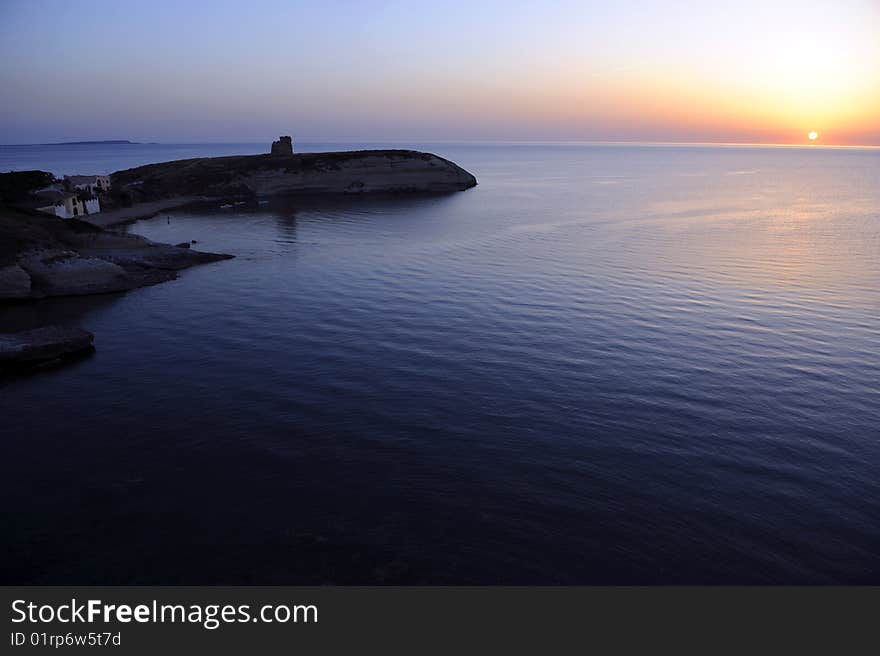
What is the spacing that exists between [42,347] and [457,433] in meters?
28.0

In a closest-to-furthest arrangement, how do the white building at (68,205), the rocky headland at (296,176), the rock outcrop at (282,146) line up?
the white building at (68,205) < the rocky headland at (296,176) < the rock outcrop at (282,146)

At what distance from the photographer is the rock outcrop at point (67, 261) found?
5041cm

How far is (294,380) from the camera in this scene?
30469 millimetres

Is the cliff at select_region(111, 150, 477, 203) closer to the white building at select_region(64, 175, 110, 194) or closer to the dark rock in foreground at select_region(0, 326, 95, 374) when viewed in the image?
the white building at select_region(64, 175, 110, 194)

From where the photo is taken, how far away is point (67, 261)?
5350 centimetres

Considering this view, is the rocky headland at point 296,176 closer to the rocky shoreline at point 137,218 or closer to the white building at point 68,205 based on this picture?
the rocky shoreline at point 137,218

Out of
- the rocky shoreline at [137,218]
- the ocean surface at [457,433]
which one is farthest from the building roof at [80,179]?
the ocean surface at [457,433]

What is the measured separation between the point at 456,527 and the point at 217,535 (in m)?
8.08

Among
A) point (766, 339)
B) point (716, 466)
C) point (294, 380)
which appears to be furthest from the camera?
point (766, 339)

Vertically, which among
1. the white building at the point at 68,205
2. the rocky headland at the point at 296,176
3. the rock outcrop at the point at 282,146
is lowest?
the white building at the point at 68,205

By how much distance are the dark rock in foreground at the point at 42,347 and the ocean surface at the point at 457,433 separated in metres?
1.60
